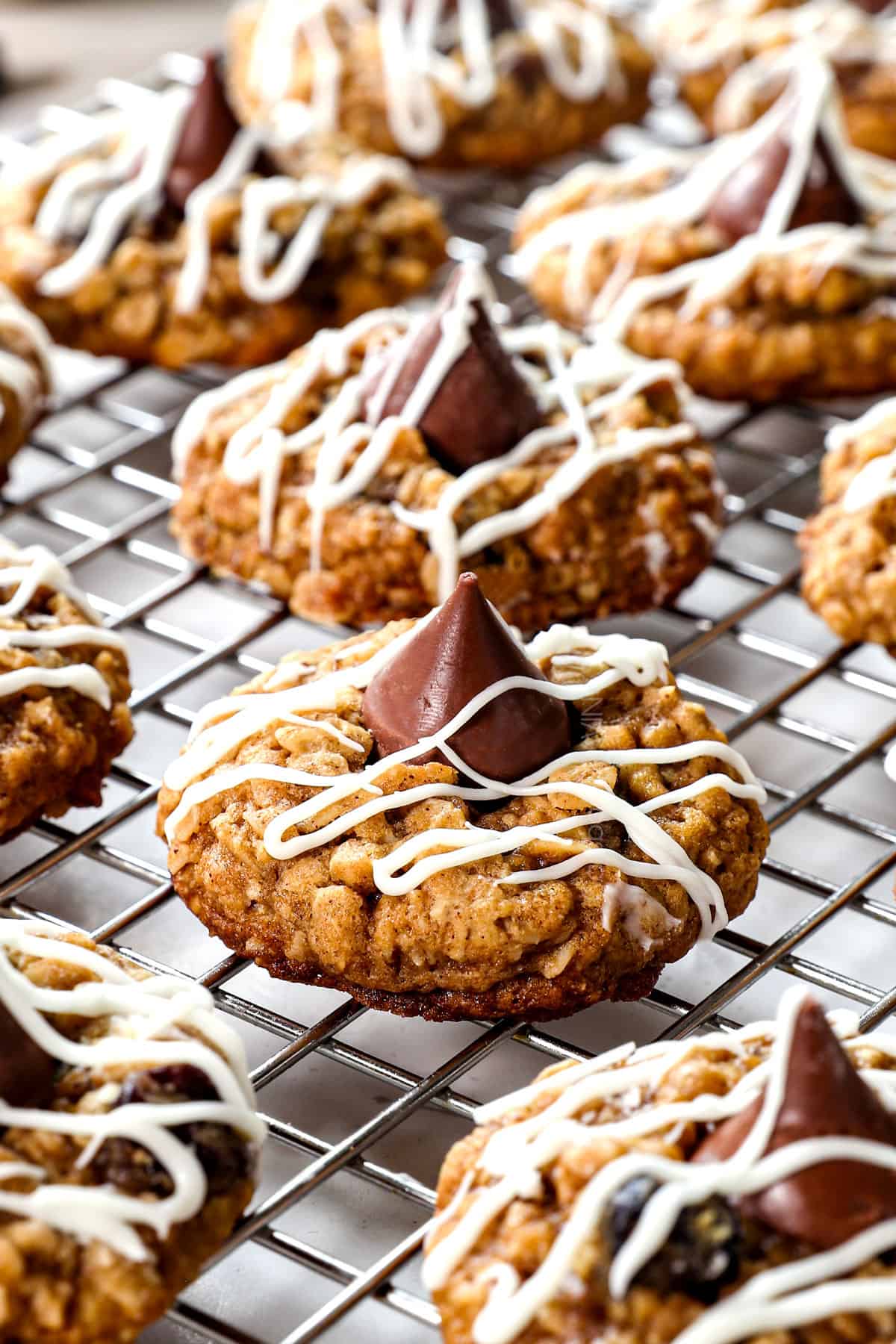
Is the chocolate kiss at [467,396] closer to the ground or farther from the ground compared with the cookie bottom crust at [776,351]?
farther from the ground

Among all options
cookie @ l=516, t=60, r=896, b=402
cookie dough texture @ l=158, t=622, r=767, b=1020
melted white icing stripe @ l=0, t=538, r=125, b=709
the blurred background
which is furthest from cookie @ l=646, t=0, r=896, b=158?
cookie dough texture @ l=158, t=622, r=767, b=1020

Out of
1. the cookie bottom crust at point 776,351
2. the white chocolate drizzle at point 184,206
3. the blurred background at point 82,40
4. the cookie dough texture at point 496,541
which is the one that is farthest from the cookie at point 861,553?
the blurred background at point 82,40

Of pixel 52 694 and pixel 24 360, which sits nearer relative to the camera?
pixel 52 694

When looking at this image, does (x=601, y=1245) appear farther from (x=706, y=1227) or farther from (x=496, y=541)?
(x=496, y=541)

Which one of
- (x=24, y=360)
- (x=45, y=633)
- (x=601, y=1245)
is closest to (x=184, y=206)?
(x=24, y=360)

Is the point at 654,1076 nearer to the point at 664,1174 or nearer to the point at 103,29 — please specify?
the point at 664,1174

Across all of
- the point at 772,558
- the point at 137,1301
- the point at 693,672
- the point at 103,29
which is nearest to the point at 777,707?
the point at 693,672

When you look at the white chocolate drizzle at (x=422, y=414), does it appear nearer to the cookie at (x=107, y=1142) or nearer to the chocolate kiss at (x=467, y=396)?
the chocolate kiss at (x=467, y=396)
